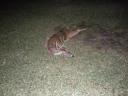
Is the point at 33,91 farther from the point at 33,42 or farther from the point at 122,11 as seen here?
the point at 122,11

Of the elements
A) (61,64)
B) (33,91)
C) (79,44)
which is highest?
(79,44)

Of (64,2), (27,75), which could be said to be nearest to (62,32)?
(27,75)

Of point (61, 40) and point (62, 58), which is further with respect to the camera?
point (61, 40)

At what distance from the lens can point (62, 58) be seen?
8.61 ft

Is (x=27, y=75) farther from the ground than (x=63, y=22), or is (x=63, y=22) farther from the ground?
(x=63, y=22)

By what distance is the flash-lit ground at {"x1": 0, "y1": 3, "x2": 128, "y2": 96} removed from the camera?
2115mm

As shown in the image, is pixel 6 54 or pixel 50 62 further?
pixel 6 54

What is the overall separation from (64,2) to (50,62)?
8.69ft

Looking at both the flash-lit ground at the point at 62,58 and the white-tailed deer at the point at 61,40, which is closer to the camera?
the flash-lit ground at the point at 62,58

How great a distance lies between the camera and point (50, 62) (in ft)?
8.38

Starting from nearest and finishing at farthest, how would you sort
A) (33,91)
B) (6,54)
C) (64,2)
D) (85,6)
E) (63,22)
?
(33,91) < (6,54) < (63,22) < (85,6) < (64,2)

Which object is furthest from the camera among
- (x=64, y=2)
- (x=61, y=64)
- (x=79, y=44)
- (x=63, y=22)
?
(x=64, y=2)

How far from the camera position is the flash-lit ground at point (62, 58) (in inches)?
83.3

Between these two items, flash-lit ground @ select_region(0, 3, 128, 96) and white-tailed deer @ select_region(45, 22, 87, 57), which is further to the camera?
white-tailed deer @ select_region(45, 22, 87, 57)
